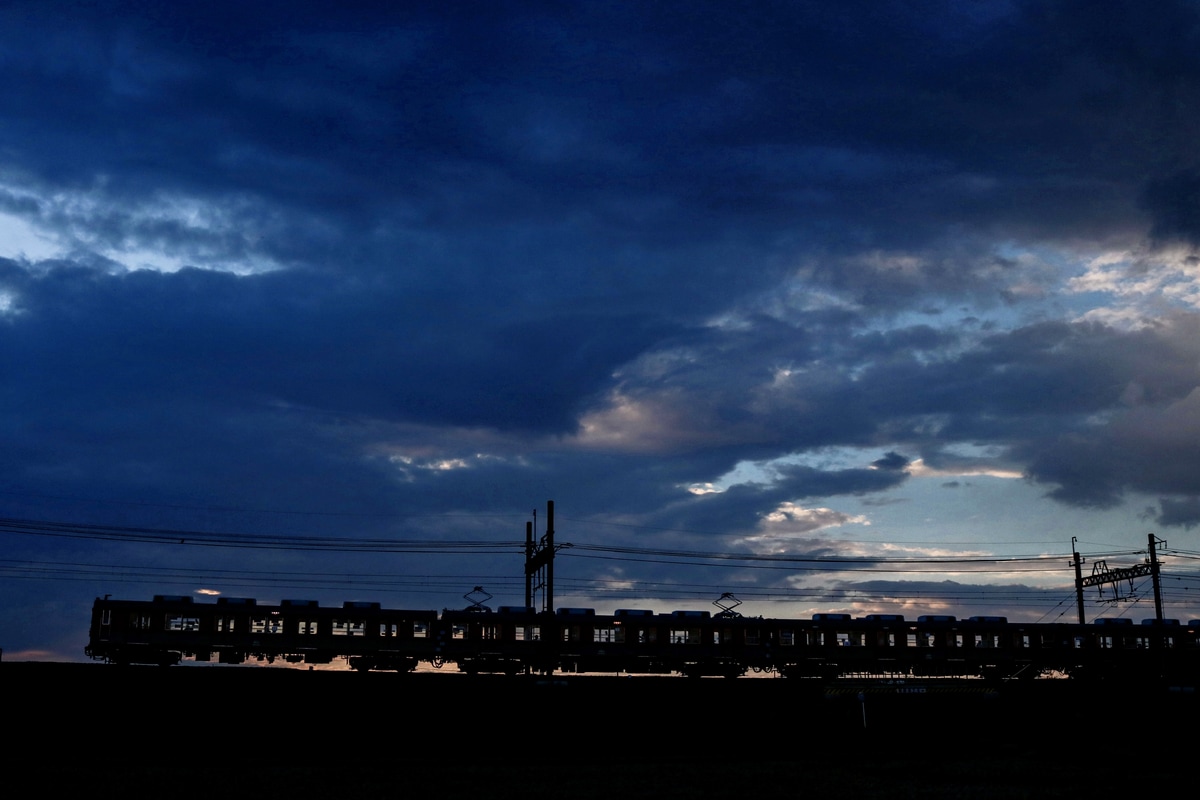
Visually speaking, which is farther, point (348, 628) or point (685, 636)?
point (685, 636)

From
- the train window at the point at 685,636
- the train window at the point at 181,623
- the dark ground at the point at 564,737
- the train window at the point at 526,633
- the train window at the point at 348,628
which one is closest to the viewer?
the dark ground at the point at 564,737

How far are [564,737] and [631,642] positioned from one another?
22.1 metres

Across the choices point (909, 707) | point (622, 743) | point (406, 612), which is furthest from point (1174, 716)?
point (406, 612)

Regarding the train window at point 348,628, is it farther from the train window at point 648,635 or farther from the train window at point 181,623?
the train window at point 648,635

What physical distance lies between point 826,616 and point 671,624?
10.8 meters

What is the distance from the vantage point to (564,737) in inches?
1398

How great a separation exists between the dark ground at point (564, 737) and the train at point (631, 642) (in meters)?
8.85

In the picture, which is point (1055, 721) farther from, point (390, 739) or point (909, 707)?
point (390, 739)

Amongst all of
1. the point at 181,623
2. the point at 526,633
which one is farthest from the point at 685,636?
the point at 181,623

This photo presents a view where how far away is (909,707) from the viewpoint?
123 ft

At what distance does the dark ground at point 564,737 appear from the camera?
83.8 feet

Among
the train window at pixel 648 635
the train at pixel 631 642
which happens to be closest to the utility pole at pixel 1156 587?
the train at pixel 631 642

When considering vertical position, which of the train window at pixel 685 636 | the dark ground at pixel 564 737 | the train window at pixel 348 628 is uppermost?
the train window at pixel 348 628

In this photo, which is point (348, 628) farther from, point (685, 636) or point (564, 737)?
point (564, 737)
